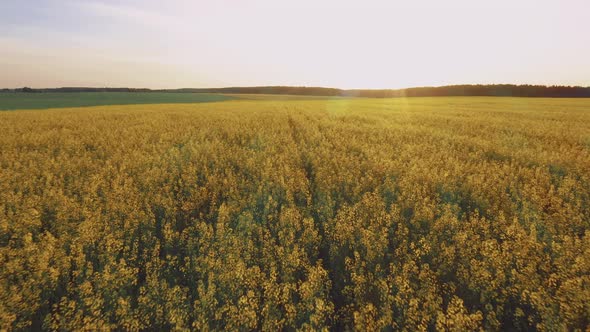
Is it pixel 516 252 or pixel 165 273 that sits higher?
pixel 516 252

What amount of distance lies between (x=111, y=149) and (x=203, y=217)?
17.2ft

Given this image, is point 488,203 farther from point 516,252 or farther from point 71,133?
point 71,133

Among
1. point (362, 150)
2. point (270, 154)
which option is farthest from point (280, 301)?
point (362, 150)

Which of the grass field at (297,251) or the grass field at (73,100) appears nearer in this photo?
the grass field at (297,251)

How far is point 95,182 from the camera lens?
15.9 feet

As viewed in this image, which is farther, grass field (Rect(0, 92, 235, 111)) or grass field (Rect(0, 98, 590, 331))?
grass field (Rect(0, 92, 235, 111))

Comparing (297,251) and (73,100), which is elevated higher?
(73,100)

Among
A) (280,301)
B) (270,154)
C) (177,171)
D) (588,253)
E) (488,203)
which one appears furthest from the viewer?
(270,154)

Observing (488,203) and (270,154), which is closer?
(488,203)

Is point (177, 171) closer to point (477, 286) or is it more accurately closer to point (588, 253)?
point (477, 286)

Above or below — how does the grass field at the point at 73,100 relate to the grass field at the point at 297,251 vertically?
above

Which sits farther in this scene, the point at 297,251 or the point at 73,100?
the point at 73,100

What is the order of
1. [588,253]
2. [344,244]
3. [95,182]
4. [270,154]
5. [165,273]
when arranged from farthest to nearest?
[270,154] < [95,182] < [344,244] < [165,273] < [588,253]

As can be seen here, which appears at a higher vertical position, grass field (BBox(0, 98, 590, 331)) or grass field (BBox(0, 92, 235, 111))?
grass field (BBox(0, 92, 235, 111))
